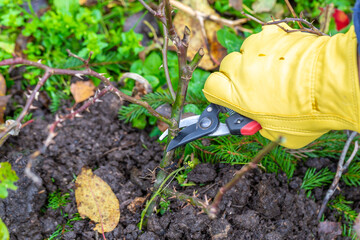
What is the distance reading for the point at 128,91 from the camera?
1887 millimetres

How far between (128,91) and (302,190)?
3.37ft

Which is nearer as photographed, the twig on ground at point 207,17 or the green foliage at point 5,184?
the green foliage at point 5,184

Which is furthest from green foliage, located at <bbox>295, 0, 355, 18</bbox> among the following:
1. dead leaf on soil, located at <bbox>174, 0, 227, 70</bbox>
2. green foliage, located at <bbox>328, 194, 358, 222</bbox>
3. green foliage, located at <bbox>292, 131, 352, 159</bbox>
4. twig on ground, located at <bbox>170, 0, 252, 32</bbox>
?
green foliage, located at <bbox>328, 194, 358, 222</bbox>

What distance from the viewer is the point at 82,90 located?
6.40ft

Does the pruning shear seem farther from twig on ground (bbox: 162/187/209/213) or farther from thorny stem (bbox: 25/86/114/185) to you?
thorny stem (bbox: 25/86/114/185)

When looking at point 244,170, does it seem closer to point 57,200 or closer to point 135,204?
Result: point 135,204

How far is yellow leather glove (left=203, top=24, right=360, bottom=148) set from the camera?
1.08 metres

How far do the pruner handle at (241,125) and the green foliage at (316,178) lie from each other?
52 centimetres

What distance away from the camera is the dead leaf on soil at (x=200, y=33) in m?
2.06

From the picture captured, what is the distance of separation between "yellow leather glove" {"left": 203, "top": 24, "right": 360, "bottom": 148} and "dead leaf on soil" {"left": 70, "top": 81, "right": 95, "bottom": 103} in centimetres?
89

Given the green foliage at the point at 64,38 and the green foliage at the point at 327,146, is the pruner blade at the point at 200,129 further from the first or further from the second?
the green foliage at the point at 64,38

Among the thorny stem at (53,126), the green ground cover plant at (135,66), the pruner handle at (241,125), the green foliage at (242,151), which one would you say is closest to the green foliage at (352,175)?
the green ground cover plant at (135,66)

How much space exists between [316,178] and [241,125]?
2.14 feet

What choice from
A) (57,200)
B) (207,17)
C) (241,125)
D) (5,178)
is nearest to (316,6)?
(207,17)
